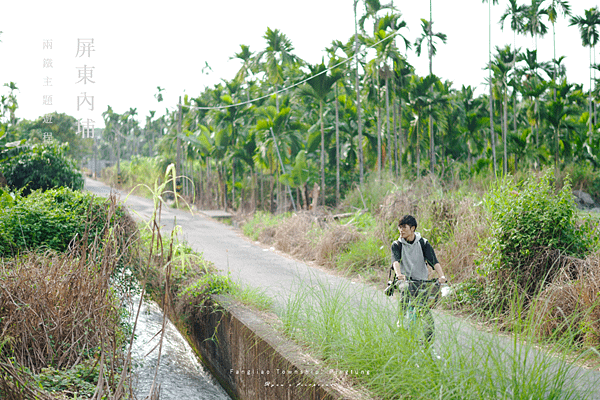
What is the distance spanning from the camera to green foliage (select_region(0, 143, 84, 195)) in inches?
624

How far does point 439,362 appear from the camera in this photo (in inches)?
138

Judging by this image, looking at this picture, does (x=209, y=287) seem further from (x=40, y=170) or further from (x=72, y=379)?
(x=40, y=170)

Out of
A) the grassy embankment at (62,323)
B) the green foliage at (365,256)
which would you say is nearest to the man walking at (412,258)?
the grassy embankment at (62,323)

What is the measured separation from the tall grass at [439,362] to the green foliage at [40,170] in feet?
45.1

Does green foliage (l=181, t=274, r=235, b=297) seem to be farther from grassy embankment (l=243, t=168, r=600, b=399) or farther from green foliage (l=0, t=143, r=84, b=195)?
green foliage (l=0, t=143, r=84, b=195)

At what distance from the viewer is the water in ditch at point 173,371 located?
21.5 feet

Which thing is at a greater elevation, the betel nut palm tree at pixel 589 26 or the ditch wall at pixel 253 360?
the betel nut palm tree at pixel 589 26

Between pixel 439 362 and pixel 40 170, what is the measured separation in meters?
15.9

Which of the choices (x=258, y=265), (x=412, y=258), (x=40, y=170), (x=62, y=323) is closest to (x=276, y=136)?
(x=40, y=170)

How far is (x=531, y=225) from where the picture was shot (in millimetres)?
7051

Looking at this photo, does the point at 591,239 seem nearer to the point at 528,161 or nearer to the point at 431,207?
the point at 431,207

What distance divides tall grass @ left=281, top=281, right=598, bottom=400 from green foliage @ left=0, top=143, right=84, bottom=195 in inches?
541

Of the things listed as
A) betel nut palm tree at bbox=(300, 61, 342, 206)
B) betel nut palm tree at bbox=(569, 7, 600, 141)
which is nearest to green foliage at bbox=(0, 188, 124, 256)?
betel nut palm tree at bbox=(300, 61, 342, 206)

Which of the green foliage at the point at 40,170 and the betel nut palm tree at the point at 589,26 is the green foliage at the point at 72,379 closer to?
the green foliage at the point at 40,170
